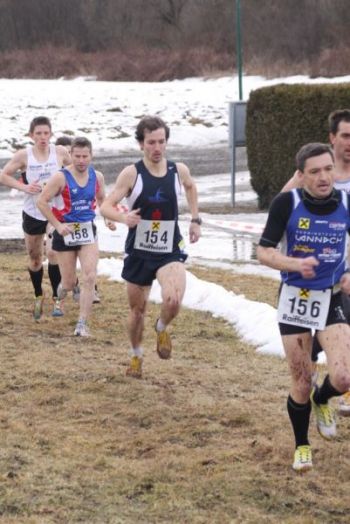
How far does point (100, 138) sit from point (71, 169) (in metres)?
26.6

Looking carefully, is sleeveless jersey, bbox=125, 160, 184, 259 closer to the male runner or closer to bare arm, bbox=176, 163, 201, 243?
bare arm, bbox=176, 163, 201, 243

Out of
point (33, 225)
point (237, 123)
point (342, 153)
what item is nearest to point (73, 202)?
point (33, 225)

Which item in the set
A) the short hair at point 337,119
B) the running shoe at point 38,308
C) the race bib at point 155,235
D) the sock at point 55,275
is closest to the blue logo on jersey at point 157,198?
the race bib at point 155,235

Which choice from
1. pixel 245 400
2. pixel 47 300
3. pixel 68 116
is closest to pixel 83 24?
pixel 68 116

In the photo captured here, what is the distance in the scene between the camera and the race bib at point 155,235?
8648 mm

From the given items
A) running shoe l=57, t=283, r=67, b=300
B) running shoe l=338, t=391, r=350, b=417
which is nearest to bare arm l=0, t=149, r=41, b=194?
running shoe l=57, t=283, r=67, b=300

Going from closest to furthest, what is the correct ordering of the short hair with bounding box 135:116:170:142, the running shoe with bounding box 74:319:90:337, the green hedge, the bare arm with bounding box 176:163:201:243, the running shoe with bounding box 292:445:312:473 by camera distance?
1. the running shoe with bounding box 292:445:312:473
2. the short hair with bounding box 135:116:170:142
3. the bare arm with bounding box 176:163:201:243
4. the running shoe with bounding box 74:319:90:337
5. the green hedge

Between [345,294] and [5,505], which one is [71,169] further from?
[5,505]

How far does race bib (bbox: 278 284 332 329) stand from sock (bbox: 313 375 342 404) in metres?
0.42

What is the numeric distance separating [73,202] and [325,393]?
14.4 feet

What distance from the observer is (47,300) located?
1283cm

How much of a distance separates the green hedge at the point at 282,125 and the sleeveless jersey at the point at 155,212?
11098 mm

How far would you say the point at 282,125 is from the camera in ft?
66.9

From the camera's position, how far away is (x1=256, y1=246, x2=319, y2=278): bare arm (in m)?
6.28
